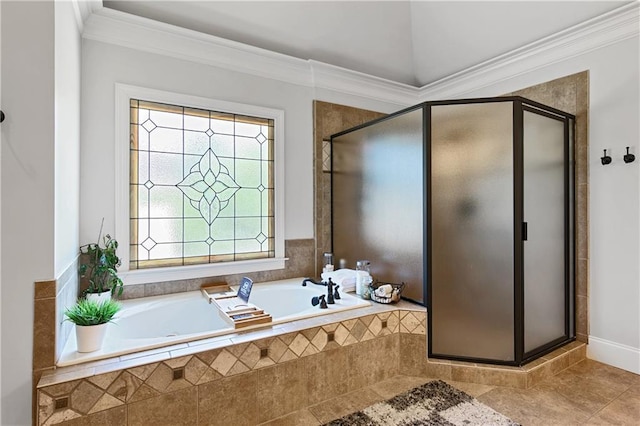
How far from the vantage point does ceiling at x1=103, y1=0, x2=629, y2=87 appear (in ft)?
8.36

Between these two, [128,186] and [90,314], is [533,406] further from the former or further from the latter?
[128,186]

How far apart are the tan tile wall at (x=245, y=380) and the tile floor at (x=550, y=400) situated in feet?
0.26

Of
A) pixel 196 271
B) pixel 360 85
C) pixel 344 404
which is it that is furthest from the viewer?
pixel 360 85

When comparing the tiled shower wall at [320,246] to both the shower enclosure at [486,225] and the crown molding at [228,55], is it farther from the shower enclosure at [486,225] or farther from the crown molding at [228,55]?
the crown molding at [228,55]

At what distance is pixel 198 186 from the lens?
9.05 ft

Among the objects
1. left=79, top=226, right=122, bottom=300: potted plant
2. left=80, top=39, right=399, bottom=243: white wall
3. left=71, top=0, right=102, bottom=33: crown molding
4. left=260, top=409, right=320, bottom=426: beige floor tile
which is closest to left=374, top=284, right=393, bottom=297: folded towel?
left=260, top=409, right=320, bottom=426: beige floor tile

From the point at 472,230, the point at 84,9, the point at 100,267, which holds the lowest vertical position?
the point at 100,267

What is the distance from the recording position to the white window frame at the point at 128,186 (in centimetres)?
244

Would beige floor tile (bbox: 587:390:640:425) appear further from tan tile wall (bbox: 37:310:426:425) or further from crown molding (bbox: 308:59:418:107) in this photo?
crown molding (bbox: 308:59:418:107)

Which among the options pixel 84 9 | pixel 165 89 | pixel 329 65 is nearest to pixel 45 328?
pixel 165 89

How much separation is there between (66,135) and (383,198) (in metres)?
2.20

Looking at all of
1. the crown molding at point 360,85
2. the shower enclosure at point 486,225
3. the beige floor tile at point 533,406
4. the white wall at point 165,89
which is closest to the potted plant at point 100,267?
the white wall at point 165,89

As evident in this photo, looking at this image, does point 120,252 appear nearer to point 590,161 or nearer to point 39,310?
point 39,310

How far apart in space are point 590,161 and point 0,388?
3.84m
